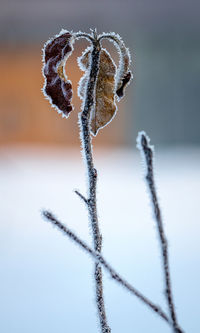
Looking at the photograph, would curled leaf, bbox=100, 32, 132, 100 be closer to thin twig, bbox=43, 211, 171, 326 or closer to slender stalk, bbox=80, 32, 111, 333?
slender stalk, bbox=80, 32, 111, 333

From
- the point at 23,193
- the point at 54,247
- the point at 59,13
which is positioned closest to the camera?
the point at 54,247

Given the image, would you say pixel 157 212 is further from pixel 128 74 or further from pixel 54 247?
pixel 54 247

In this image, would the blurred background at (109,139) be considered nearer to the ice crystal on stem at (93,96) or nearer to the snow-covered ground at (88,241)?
the snow-covered ground at (88,241)

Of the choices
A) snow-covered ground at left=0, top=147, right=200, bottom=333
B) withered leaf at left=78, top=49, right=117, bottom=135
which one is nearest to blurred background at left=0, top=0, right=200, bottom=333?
snow-covered ground at left=0, top=147, right=200, bottom=333

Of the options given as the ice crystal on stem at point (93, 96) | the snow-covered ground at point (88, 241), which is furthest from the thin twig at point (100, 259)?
the snow-covered ground at point (88, 241)

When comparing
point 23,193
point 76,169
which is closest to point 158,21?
point 76,169

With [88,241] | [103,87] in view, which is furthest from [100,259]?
[88,241]

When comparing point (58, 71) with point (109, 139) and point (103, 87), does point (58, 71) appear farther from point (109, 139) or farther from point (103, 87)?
point (109, 139)
